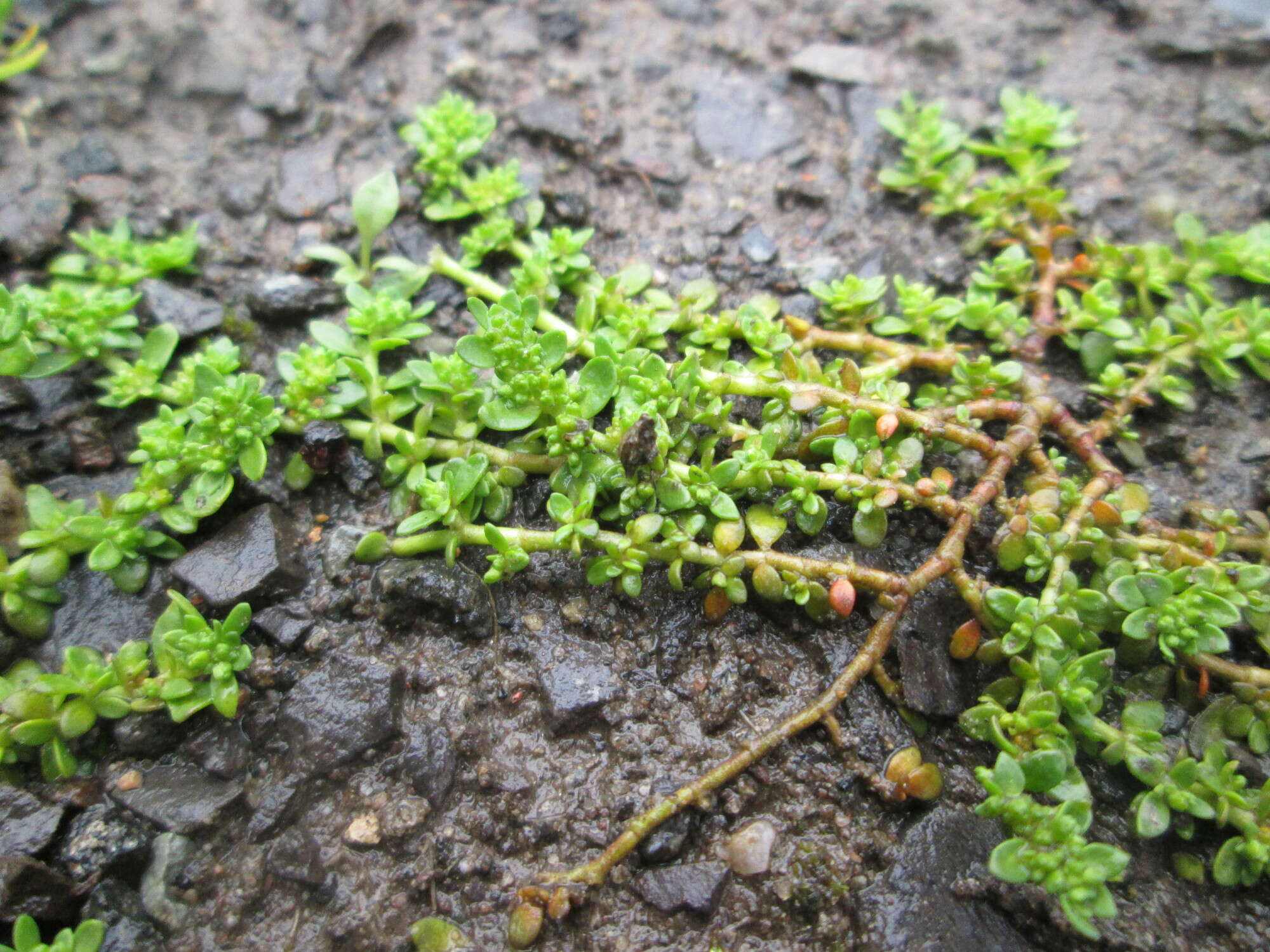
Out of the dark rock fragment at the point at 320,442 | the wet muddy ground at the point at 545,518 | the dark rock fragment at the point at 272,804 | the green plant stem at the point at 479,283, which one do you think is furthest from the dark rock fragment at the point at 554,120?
the dark rock fragment at the point at 272,804

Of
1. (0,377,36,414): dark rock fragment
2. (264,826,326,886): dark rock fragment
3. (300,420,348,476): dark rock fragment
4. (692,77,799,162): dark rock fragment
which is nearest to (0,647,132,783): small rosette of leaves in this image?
(264,826,326,886): dark rock fragment

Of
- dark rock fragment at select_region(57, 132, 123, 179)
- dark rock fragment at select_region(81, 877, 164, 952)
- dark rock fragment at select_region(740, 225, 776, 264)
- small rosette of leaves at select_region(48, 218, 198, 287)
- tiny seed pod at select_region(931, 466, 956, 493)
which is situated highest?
dark rock fragment at select_region(57, 132, 123, 179)

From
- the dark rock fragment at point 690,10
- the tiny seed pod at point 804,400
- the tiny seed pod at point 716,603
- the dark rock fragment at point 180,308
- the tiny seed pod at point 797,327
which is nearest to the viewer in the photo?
the tiny seed pod at point 716,603

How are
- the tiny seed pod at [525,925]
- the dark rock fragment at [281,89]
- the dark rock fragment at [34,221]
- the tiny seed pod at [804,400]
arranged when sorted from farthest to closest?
the dark rock fragment at [281,89], the dark rock fragment at [34,221], the tiny seed pod at [804,400], the tiny seed pod at [525,925]

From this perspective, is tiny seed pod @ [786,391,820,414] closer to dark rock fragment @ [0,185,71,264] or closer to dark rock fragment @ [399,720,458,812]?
dark rock fragment @ [399,720,458,812]

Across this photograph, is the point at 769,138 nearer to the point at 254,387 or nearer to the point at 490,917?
the point at 254,387

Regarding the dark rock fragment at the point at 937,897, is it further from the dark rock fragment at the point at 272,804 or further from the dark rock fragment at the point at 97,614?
the dark rock fragment at the point at 97,614
